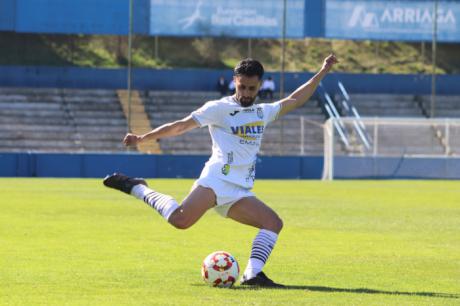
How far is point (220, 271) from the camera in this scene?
1154cm

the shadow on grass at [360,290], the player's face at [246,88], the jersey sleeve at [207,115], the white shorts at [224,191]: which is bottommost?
the shadow on grass at [360,290]

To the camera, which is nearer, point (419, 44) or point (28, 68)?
point (28, 68)

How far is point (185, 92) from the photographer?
60.7 metres

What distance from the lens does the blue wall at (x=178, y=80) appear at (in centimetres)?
5931

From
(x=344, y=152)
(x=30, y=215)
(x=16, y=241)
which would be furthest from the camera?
(x=344, y=152)

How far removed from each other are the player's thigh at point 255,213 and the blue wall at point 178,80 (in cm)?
4832

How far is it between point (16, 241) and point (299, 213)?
938 cm

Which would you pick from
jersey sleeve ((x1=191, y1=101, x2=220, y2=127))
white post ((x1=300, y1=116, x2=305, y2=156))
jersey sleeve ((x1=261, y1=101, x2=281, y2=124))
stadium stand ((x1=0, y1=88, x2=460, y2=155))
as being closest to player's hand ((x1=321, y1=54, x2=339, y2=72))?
jersey sleeve ((x1=261, y1=101, x2=281, y2=124))

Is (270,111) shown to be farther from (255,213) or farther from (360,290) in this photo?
(360,290)

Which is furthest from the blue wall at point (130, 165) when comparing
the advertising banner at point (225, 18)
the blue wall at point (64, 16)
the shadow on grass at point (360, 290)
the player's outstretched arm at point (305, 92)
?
the shadow on grass at point (360, 290)

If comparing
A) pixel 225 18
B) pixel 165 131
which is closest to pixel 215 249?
pixel 165 131

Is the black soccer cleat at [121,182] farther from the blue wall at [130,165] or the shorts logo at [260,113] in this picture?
the blue wall at [130,165]

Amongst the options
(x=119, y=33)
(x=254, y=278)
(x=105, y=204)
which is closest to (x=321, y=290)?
(x=254, y=278)

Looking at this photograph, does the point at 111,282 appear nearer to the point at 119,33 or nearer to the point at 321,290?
the point at 321,290
